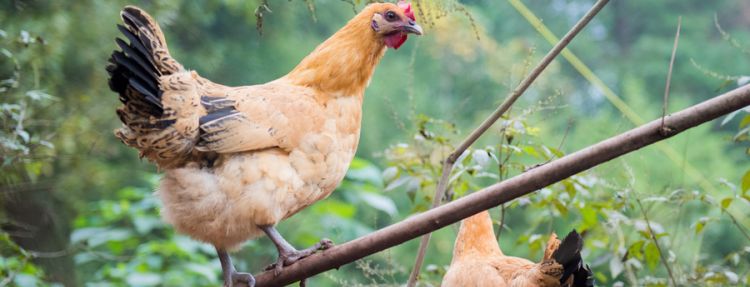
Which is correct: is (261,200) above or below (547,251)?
above

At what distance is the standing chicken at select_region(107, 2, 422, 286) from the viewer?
88.0 inches

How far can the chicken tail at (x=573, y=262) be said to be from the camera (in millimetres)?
2453

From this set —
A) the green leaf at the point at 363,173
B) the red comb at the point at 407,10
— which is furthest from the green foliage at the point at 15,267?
the green leaf at the point at 363,173

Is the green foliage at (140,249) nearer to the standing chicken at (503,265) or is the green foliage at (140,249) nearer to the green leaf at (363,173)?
the green leaf at (363,173)

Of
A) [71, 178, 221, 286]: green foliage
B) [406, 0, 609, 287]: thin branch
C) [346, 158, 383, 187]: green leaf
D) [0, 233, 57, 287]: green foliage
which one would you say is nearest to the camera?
[406, 0, 609, 287]: thin branch

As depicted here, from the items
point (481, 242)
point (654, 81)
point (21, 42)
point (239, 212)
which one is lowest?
point (654, 81)

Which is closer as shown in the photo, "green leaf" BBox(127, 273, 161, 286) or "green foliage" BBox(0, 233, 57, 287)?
"green foliage" BBox(0, 233, 57, 287)

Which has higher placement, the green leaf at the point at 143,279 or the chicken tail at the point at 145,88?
the chicken tail at the point at 145,88

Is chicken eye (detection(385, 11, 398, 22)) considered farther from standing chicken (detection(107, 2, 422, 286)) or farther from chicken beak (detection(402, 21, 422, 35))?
standing chicken (detection(107, 2, 422, 286))

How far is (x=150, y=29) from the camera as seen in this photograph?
88.3 inches

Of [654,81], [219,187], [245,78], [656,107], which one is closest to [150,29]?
[219,187]

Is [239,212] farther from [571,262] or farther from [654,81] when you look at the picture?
[654,81]

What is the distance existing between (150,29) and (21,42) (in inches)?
33.8

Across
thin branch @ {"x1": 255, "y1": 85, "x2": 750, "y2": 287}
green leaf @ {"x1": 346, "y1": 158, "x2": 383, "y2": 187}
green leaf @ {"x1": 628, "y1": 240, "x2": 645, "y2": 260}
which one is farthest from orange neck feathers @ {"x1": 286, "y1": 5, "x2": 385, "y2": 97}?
green leaf @ {"x1": 346, "y1": 158, "x2": 383, "y2": 187}
